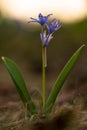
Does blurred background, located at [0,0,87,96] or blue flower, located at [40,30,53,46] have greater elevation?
blue flower, located at [40,30,53,46]

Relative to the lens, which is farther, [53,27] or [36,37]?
[36,37]

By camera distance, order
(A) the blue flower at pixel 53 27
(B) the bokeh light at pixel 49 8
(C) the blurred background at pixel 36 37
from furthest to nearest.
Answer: (B) the bokeh light at pixel 49 8 < (C) the blurred background at pixel 36 37 < (A) the blue flower at pixel 53 27

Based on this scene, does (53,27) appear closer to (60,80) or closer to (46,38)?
(46,38)

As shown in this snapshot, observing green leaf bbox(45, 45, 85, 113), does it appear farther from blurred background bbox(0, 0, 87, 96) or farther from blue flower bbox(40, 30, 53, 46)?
blurred background bbox(0, 0, 87, 96)

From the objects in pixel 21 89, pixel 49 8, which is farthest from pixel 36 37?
pixel 21 89

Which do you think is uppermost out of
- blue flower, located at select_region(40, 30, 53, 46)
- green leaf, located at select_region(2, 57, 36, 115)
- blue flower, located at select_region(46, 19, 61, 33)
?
blue flower, located at select_region(46, 19, 61, 33)

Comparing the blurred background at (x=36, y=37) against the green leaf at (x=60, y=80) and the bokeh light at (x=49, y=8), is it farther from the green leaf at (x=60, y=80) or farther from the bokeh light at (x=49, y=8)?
the green leaf at (x=60, y=80)

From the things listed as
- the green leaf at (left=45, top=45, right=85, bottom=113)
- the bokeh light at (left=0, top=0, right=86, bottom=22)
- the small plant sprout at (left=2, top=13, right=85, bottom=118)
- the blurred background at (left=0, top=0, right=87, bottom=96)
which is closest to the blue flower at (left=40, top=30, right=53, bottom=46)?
the small plant sprout at (left=2, top=13, right=85, bottom=118)

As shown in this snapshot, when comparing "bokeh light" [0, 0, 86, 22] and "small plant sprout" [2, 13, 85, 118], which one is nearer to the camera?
"small plant sprout" [2, 13, 85, 118]

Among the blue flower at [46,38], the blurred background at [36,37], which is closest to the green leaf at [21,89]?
the blue flower at [46,38]
